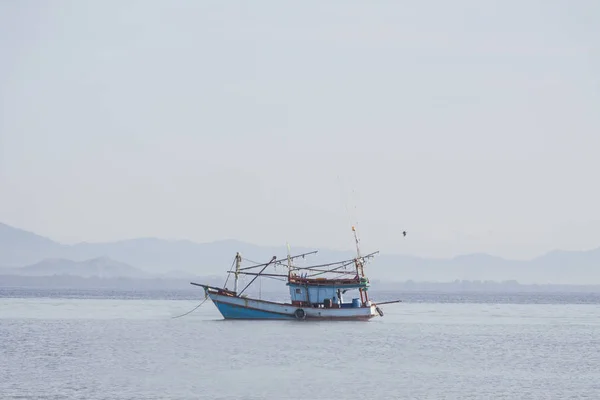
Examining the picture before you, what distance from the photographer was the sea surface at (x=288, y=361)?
179 ft

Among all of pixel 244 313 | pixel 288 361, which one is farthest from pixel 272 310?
pixel 288 361

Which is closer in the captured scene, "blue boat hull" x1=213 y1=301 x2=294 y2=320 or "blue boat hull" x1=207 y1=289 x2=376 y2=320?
"blue boat hull" x1=207 y1=289 x2=376 y2=320

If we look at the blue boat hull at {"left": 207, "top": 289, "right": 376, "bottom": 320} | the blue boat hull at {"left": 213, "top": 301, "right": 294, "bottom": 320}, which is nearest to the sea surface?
the blue boat hull at {"left": 213, "top": 301, "right": 294, "bottom": 320}

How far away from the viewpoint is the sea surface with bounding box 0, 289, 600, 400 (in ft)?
179

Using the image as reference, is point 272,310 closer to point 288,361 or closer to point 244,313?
point 244,313

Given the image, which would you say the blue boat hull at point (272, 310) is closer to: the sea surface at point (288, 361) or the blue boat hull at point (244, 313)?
the blue boat hull at point (244, 313)

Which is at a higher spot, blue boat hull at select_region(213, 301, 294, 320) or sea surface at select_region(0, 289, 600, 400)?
blue boat hull at select_region(213, 301, 294, 320)

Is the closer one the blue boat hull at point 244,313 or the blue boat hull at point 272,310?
the blue boat hull at point 272,310

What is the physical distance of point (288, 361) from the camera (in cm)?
6969

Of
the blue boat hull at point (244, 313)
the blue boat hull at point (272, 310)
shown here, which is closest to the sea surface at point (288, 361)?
the blue boat hull at point (244, 313)

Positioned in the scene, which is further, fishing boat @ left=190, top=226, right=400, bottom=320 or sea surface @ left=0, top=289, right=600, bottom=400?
fishing boat @ left=190, top=226, right=400, bottom=320

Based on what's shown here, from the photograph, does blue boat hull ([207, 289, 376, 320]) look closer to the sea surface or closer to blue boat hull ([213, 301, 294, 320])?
blue boat hull ([213, 301, 294, 320])

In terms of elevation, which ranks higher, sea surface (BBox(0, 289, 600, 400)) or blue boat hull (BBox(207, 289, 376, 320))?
blue boat hull (BBox(207, 289, 376, 320))

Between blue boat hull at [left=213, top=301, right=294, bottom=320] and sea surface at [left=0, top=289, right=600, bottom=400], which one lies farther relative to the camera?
blue boat hull at [left=213, top=301, right=294, bottom=320]
